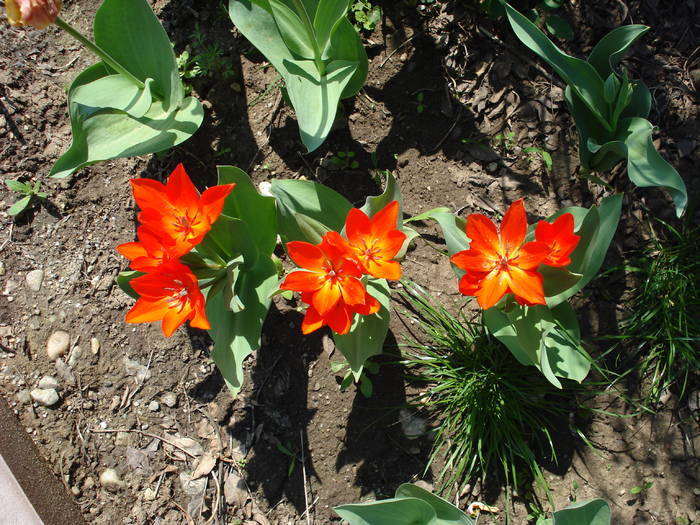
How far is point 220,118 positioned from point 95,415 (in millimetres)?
1420

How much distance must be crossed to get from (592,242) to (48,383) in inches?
89.2

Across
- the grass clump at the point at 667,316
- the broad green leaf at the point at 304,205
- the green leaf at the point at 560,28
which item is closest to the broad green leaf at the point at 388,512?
the broad green leaf at the point at 304,205

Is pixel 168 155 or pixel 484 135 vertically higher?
pixel 168 155

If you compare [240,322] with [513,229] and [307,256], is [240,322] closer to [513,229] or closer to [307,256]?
[307,256]

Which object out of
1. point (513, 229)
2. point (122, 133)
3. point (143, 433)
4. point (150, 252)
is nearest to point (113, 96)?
point (122, 133)

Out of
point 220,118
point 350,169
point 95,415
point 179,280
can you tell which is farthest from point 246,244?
point 95,415

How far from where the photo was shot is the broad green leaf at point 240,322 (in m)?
1.89

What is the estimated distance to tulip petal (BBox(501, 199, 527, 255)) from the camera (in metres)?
1.59

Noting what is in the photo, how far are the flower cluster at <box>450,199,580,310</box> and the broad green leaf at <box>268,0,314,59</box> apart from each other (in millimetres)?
980

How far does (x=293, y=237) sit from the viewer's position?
1988mm

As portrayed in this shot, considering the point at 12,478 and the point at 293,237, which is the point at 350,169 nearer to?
the point at 293,237

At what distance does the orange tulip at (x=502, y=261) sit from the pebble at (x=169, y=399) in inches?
56.2

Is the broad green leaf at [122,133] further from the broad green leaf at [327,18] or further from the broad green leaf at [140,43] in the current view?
the broad green leaf at [327,18]

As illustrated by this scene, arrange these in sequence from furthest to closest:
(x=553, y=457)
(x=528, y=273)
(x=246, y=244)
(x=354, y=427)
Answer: (x=354, y=427), (x=553, y=457), (x=246, y=244), (x=528, y=273)
